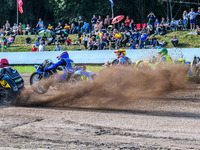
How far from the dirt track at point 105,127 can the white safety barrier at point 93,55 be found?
12671 mm

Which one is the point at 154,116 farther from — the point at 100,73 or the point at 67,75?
the point at 67,75

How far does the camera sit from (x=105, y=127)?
646 cm

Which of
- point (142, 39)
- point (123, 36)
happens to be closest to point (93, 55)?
point (123, 36)

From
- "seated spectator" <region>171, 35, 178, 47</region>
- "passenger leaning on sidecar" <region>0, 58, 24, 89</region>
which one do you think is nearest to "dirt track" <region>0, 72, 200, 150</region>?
"passenger leaning on sidecar" <region>0, 58, 24, 89</region>

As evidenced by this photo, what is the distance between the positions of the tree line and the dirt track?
1126 inches

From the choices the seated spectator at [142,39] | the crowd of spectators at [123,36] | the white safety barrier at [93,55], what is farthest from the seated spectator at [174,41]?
the seated spectator at [142,39]

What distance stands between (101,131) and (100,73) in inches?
134

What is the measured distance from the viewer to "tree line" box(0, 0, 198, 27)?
37500 millimetres

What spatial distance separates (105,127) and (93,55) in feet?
54.3

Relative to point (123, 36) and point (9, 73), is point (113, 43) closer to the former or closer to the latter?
point (123, 36)

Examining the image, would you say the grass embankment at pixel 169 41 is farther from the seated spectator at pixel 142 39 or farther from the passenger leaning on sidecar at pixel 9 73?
the passenger leaning on sidecar at pixel 9 73

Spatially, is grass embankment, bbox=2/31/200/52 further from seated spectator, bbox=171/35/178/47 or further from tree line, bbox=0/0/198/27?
tree line, bbox=0/0/198/27

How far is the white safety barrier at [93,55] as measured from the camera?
21125mm

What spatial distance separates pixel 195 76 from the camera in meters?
12.8
